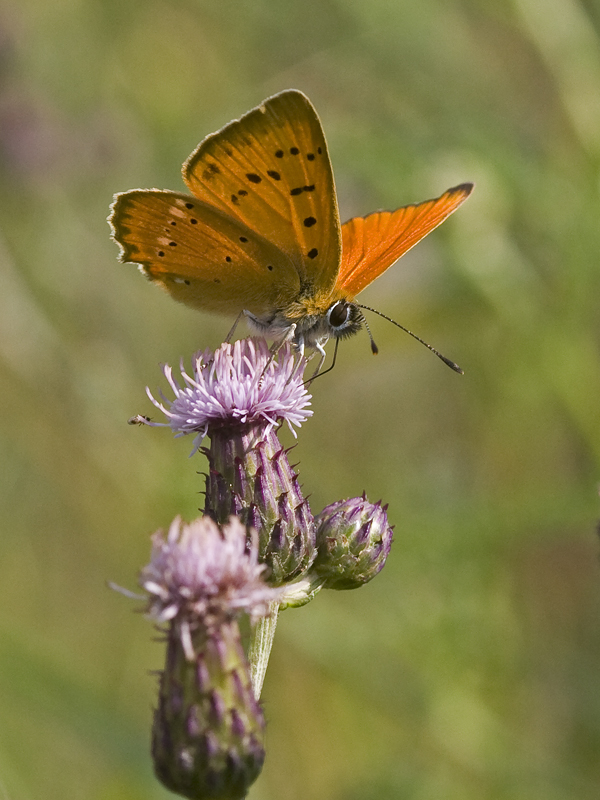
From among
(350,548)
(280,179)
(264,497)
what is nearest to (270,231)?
(280,179)

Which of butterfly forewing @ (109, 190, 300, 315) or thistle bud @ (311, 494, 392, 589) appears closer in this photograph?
thistle bud @ (311, 494, 392, 589)

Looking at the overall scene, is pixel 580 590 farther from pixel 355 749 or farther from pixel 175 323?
pixel 175 323

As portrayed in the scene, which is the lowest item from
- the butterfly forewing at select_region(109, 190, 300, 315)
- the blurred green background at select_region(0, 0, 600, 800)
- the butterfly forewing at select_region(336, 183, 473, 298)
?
the blurred green background at select_region(0, 0, 600, 800)

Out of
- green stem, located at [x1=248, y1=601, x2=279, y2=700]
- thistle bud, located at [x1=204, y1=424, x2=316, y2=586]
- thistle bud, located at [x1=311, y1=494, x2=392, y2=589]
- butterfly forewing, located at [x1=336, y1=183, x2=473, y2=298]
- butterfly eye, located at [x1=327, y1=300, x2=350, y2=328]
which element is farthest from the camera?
butterfly eye, located at [x1=327, y1=300, x2=350, y2=328]

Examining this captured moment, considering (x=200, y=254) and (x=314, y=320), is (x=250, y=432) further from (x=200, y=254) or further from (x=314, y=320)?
(x=200, y=254)

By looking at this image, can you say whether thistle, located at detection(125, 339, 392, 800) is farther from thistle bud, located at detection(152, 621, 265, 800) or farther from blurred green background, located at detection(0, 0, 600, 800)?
blurred green background, located at detection(0, 0, 600, 800)

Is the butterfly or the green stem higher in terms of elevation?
the butterfly

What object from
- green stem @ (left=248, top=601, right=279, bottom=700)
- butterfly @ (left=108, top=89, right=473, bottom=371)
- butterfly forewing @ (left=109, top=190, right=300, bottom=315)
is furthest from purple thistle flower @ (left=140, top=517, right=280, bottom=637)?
butterfly forewing @ (left=109, top=190, right=300, bottom=315)
